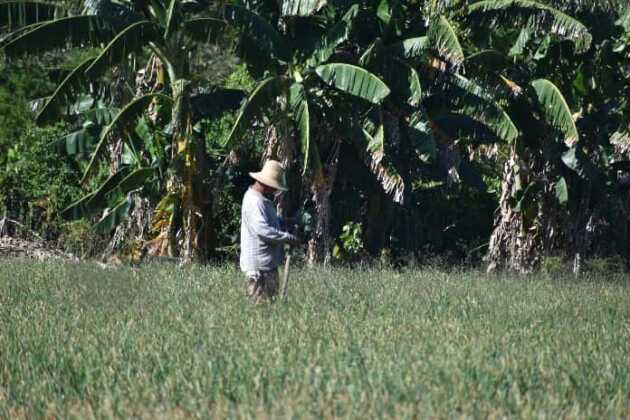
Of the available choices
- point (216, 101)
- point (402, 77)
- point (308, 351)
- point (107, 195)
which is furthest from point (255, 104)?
point (308, 351)

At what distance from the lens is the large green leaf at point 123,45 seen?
52.2ft

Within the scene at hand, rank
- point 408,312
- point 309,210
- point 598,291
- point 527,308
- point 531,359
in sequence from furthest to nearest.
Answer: point 309,210 → point 598,291 → point 527,308 → point 408,312 → point 531,359

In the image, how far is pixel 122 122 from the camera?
55.4 feet

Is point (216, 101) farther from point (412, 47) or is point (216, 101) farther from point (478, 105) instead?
point (478, 105)

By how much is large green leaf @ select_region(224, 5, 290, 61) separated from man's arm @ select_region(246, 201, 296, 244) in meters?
6.03

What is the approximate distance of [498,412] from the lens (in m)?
6.02

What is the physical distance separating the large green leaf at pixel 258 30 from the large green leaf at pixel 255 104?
1.25 feet

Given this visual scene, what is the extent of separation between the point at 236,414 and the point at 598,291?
8519 mm

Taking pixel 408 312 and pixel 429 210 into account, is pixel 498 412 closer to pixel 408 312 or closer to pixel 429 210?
pixel 408 312

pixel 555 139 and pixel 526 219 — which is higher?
pixel 555 139

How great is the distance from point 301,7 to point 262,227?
695 cm

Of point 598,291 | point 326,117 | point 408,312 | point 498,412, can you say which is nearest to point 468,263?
point 326,117

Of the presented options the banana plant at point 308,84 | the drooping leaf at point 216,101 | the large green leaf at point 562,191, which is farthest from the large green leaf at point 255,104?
the large green leaf at point 562,191

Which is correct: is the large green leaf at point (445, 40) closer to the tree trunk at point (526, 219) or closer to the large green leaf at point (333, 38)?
the large green leaf at point (333, 38)
